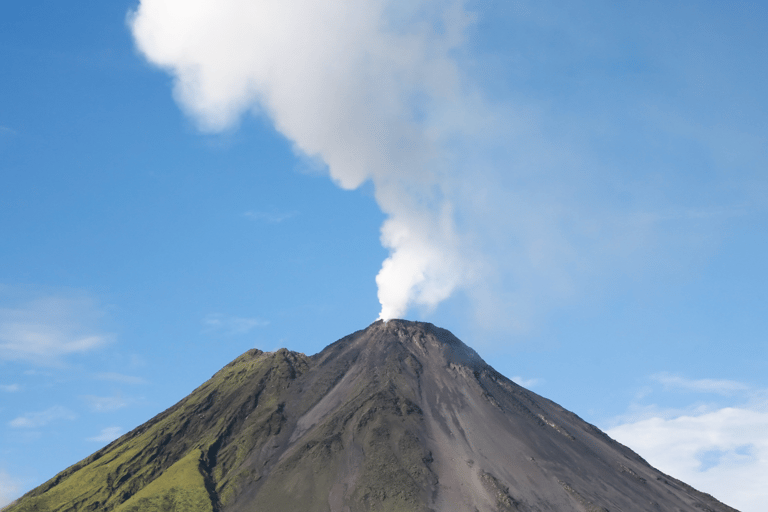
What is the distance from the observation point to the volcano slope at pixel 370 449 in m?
125

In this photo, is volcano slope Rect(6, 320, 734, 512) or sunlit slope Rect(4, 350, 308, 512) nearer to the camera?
volcano slope Rect(6, 320, 734, 512)

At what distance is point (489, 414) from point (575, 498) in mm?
28783

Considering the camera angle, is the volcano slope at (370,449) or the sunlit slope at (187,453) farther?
the sunlit slope at (187,453)

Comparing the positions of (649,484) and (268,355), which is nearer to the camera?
(649,484)

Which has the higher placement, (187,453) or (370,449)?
(187,453)

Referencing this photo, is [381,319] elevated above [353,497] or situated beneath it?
elevated above

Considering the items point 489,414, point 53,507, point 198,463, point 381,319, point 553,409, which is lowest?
point 53,507

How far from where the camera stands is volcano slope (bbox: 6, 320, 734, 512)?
124625 millimetres

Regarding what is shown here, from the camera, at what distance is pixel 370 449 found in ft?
436

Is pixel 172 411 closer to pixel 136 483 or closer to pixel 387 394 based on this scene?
pixel 136 483

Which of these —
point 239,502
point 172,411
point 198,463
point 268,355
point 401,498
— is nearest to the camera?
point 401,498

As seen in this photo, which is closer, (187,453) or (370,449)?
(370,449)

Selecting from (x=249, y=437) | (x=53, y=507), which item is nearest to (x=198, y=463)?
(x=249, y=437)

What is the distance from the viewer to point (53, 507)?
469 feet
